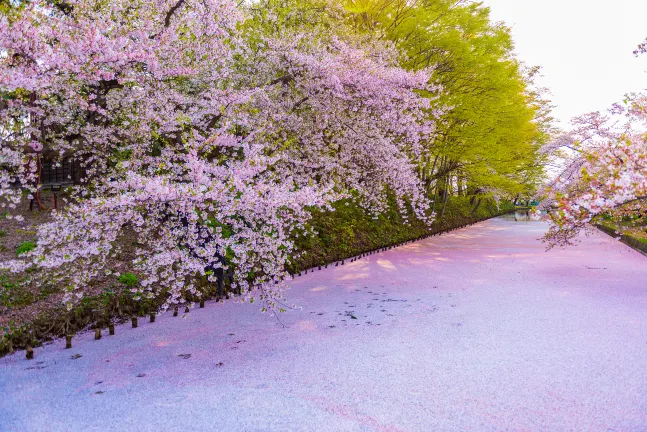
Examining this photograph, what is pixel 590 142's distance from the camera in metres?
14.9

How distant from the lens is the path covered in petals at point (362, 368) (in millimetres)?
4430

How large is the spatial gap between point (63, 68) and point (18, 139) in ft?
12.5

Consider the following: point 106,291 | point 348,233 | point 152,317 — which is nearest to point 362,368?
point 152,317

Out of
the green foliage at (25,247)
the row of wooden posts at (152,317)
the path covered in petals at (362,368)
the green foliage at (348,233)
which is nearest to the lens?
the path covered in petals at (362,368)

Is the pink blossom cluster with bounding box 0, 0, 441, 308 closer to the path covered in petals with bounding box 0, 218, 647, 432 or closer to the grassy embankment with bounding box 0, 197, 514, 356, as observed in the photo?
the grassy embankment with bounding box 0, 197, 514, 356

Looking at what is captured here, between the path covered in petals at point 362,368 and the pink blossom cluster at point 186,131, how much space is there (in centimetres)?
86

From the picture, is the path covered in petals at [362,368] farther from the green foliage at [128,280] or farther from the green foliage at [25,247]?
the green foliage at [25,247]

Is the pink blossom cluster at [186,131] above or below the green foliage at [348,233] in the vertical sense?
above

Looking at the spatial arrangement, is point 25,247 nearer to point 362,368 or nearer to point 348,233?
point 362,368

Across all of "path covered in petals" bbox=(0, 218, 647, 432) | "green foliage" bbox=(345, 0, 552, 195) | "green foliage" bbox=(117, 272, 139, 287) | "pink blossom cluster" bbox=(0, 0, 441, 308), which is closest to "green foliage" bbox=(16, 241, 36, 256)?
"pink blossom cluster" bbox=(0, 0, 441, 308)

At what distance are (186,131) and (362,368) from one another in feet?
21.0

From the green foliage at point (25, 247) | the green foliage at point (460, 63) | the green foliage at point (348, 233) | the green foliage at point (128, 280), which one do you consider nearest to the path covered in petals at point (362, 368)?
the green foliage at point (128, 280)

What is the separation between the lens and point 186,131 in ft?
31.0

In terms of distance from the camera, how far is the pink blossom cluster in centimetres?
624
